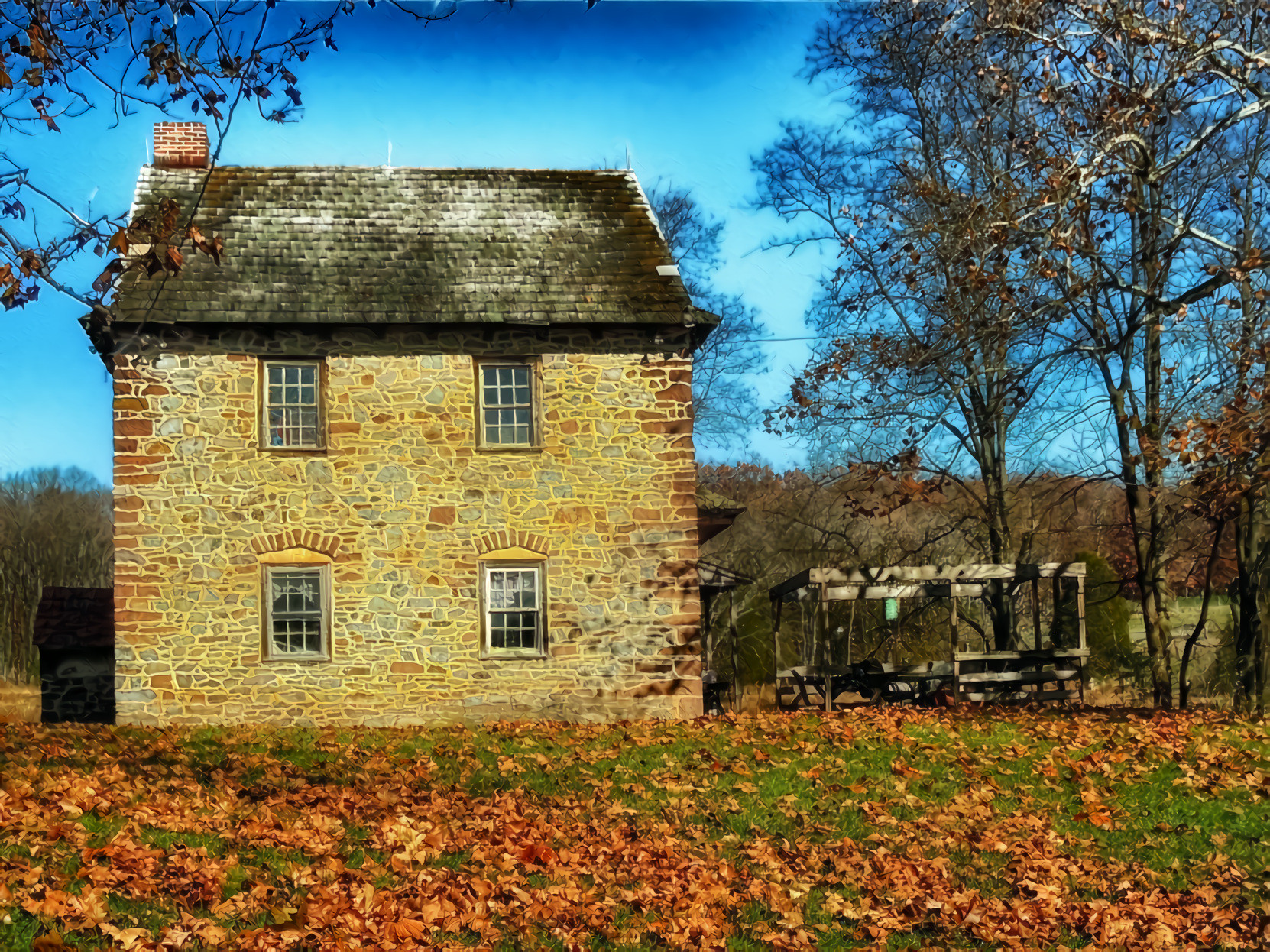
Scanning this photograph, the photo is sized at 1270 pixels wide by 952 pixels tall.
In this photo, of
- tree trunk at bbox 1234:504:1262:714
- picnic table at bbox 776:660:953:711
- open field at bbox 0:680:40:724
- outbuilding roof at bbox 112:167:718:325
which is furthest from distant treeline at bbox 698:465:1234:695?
open field at bbox 0:680:40:724

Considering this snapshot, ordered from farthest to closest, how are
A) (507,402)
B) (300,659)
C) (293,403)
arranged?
(507,402) → (293,403) → (300,659)

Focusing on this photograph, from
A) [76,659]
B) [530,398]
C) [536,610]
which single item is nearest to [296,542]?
[536,610]

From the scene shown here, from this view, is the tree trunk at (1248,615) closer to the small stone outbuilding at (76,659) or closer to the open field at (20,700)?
the small stone outbuilding at (76,659)

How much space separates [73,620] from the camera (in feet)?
66.9

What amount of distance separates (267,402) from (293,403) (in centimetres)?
36

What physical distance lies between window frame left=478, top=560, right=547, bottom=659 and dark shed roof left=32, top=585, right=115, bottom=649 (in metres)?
6.92

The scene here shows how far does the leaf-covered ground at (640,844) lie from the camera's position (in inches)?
246

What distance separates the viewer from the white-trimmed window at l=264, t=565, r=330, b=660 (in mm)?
17172

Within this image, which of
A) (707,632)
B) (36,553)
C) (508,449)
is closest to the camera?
(508,449)

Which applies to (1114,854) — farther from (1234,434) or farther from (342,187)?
(342,187)

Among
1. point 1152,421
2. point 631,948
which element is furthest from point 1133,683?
point 631,948

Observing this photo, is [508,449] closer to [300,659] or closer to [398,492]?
[398,492]

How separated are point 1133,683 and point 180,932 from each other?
2250 centimetres

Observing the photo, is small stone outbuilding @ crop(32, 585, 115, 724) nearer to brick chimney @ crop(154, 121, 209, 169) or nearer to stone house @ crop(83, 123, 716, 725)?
stone house @ crop(83, 123, 716, 725)
